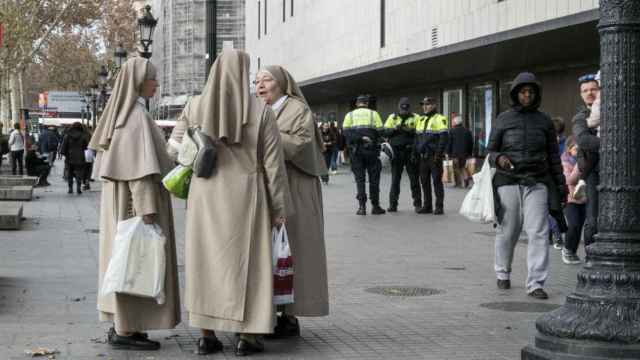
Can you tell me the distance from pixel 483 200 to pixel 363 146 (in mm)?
8930

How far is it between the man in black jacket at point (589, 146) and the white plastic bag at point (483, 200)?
91cm

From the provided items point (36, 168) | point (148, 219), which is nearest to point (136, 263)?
point (148, 219)

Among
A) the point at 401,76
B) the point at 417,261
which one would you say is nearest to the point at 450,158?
the point at 401,76

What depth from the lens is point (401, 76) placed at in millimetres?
39031

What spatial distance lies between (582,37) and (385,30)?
1717cm

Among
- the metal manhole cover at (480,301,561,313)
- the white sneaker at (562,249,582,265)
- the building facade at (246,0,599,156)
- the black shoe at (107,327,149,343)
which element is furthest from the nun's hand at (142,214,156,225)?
Answer: the building facade at (246,0,599,156)

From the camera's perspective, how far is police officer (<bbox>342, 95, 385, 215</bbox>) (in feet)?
60.7

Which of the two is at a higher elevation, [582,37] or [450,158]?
[582,37]

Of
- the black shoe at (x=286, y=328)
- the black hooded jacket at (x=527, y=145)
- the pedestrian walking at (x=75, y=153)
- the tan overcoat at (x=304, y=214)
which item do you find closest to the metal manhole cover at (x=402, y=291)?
the black hooded jacket at (x=527, y=145)

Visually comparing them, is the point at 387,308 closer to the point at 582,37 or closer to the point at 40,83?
the point at 582,37

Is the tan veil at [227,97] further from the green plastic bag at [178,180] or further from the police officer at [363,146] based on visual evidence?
the police officer at [363,146]

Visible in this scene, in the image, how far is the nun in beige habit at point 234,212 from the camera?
6.72 meters

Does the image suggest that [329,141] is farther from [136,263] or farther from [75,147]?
[136,263]

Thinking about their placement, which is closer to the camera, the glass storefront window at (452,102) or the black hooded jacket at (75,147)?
the black hooded jacket at (75,147)
